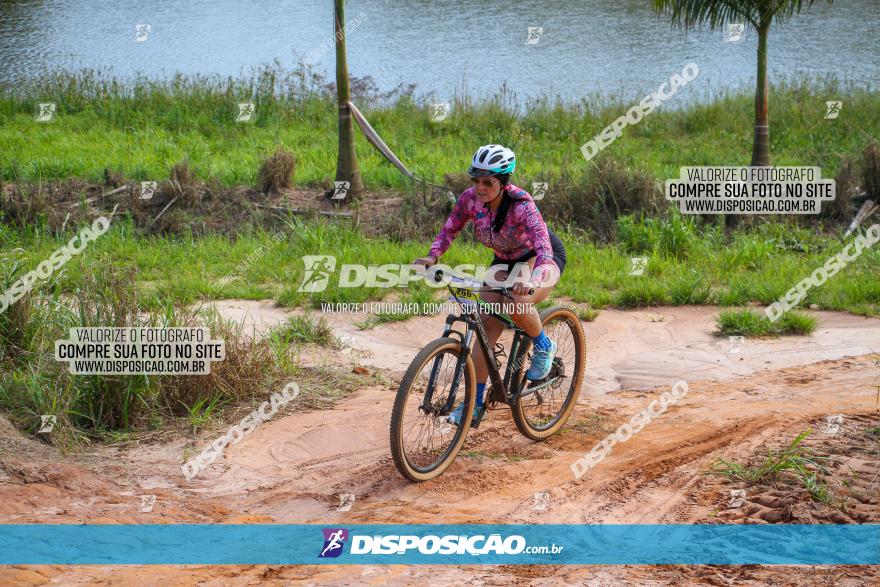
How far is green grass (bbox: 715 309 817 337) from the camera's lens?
8516 mm

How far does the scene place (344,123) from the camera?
12102 mm

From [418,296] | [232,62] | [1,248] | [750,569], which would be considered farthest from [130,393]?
[232,62]

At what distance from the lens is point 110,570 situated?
15.3 feet

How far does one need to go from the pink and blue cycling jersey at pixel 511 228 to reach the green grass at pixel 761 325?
330 centimetres

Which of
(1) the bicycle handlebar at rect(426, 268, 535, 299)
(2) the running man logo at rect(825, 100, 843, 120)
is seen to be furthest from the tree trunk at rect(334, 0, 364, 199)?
(2) the running man logo at rect(825, 100, 843, 120)

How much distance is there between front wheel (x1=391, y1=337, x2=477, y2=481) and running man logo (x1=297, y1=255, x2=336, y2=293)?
11.2 ft

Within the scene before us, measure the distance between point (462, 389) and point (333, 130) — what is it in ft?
35.1

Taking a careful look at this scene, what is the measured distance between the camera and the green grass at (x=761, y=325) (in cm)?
852

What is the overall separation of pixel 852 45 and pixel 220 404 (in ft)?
67.6

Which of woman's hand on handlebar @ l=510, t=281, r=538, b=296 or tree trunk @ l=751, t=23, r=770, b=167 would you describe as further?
tree trunk @ l=751, t=23, r=770, b=167

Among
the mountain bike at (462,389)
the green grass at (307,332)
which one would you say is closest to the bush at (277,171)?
the green grass at (307,332)

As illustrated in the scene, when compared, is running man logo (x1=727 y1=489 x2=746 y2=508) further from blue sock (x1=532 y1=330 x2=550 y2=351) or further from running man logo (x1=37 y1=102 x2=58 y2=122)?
running man logo (x1=37 y1=102 x2=58 y2=122)

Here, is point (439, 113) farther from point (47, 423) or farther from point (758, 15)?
point (47, 423)

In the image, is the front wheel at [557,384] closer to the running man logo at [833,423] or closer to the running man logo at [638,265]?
the running man logo at [833,423]
